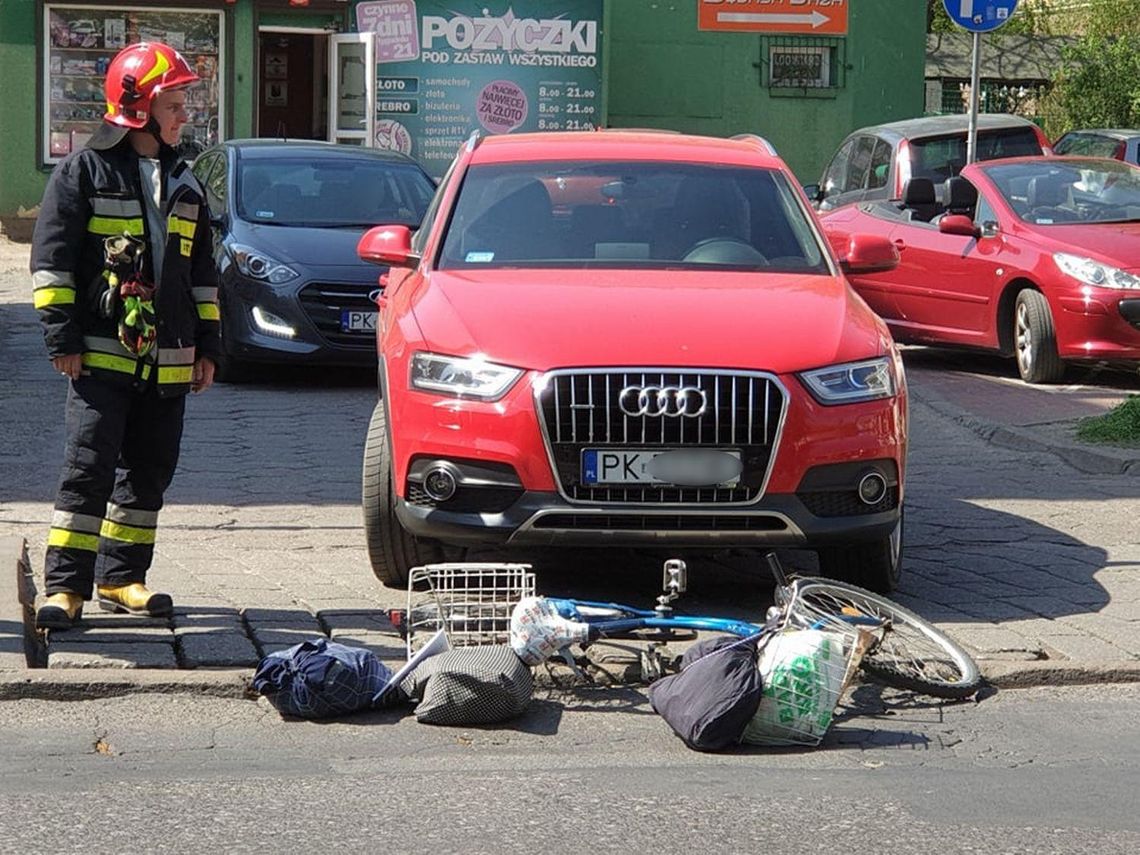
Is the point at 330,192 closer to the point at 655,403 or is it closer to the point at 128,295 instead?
the point at 128,295

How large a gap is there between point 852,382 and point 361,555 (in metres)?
2.21

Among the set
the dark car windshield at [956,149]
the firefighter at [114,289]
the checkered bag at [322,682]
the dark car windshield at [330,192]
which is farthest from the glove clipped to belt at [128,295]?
the dark car windshield at [956,149]

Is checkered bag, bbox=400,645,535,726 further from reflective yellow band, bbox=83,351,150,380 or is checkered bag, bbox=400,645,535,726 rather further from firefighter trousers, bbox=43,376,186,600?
reflective yellow band, bbox=83,351,150,380

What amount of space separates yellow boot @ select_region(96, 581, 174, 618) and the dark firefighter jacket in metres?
0.69

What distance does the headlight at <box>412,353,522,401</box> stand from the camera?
685cm

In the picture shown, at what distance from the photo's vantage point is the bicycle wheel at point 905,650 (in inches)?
246

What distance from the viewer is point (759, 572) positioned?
802cm

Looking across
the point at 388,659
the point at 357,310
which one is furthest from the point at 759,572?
the point at 357,310

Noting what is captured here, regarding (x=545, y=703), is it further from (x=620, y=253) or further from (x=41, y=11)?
(x=41, y=11)

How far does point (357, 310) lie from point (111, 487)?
617cm

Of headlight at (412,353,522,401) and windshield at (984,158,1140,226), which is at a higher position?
windshield at (984,158,1140,226)

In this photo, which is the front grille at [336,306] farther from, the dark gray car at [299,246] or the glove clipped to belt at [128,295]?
the glove clipped to belt at [128,295]

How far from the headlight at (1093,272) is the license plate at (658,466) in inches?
262

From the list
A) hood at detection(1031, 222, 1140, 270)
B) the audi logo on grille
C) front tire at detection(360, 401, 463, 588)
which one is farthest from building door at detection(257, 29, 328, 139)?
the audi logo on grille
